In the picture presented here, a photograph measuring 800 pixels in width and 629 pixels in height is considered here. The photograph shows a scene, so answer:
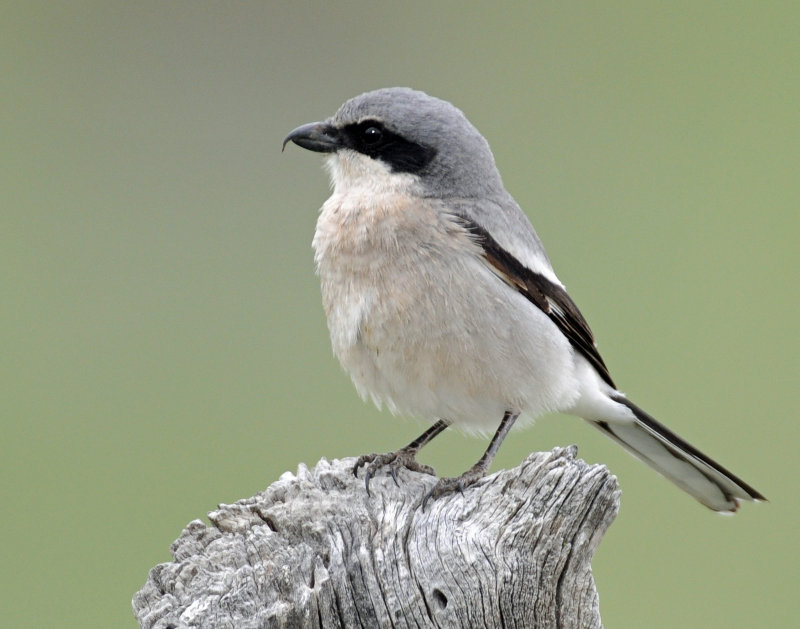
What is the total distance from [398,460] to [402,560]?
1.21 m

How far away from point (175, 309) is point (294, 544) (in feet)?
20.0

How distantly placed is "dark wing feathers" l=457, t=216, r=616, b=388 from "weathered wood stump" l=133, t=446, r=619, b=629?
1587mm

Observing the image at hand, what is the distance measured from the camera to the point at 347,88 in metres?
9.98

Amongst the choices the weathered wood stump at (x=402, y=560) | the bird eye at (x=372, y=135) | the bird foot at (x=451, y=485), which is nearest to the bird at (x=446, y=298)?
the bird eye at (x=372, y=135)

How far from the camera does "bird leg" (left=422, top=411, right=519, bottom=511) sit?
3535mm

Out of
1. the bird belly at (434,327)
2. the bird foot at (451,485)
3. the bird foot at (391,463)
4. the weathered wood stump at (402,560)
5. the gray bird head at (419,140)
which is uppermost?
the gray bird head at (419,140)

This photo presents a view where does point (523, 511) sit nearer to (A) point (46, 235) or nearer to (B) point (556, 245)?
(B) point (556, 245)

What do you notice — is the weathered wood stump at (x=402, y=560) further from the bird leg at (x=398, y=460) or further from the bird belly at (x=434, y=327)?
the bird belly at (x=434, y=327)

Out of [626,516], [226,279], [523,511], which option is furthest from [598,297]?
[523,511]

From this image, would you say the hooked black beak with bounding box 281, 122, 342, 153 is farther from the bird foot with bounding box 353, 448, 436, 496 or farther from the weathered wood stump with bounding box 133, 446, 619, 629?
the weathered wood stump with bounding box 133, 446, 619, 629

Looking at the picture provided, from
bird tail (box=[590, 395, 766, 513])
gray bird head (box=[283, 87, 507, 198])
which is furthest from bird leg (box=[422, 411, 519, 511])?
gray bird head (box=[283, 87, 507, 198])

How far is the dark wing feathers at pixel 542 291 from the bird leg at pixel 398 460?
0.64 m

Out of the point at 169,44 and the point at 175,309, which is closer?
the point at 175,309

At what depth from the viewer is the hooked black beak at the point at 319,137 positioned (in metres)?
4.97
